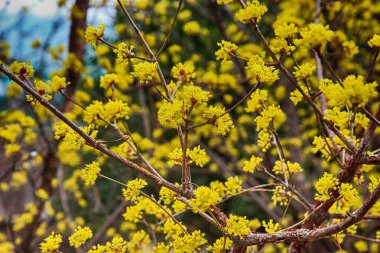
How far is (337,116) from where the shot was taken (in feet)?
5.98

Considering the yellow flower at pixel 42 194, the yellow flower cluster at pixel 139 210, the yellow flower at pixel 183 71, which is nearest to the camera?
the yellow flower at pixel 183 71

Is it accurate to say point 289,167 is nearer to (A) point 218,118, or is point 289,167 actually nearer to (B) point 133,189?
(A) point 218,118

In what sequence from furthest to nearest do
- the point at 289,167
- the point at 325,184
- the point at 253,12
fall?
the point at 289,167, the point at 325,184, the point at 253,12

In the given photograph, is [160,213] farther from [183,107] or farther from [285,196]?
[183,107]

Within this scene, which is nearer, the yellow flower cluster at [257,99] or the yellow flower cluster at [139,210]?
the yellow flower cluster at [257,99]

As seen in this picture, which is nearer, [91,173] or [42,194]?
[91,173]

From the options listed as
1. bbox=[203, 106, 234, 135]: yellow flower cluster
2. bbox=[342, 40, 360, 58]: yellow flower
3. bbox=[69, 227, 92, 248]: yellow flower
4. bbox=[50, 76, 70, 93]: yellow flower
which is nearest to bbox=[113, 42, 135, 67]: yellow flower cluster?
bbox=[203, 106, 234, 135]: yellow flower cluster

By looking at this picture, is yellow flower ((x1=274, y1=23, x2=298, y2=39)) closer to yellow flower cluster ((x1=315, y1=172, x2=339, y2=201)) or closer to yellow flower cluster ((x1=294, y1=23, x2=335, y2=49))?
yellow flower cluster ((x1=294, y1=23, x2=335, y2=49))

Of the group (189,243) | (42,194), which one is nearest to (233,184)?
(189,243)

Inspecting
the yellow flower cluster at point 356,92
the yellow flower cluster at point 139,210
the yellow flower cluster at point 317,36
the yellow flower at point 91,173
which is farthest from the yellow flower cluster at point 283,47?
the yellow flower cluster at point 139,210

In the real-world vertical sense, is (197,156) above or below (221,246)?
above

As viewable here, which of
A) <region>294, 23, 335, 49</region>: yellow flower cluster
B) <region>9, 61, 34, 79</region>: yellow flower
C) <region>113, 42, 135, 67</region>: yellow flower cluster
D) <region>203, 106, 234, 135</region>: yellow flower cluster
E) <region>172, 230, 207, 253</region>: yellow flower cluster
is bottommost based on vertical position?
<region>172, 230, 207, 253</region>: yellow flower cluster

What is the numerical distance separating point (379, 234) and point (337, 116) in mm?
818

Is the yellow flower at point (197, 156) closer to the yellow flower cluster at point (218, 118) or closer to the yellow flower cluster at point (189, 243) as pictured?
the yellow flower cluster at point (218, 118)
